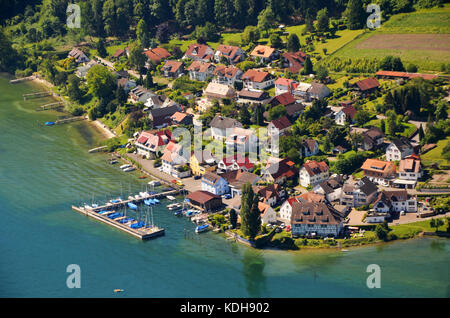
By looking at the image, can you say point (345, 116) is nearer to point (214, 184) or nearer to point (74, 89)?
point (214, 184)

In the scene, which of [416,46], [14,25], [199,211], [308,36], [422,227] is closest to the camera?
[422,227]

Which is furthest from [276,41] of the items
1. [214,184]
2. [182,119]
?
[214,184]

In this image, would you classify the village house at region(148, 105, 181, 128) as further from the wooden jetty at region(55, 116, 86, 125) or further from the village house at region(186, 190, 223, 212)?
the village house at region(186, 190, 223, 212)

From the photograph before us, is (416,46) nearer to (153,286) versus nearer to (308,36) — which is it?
(308,36)

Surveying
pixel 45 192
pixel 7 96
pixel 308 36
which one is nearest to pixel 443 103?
pixel 308 36

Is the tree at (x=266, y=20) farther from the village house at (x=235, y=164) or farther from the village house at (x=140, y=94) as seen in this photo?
the village house at (x=235, y=164)

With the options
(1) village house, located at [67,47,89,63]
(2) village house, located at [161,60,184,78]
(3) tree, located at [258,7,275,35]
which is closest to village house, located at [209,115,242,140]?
(2) village house, located at [161,60,184,78]

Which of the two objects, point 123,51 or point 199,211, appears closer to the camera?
point 199,211
